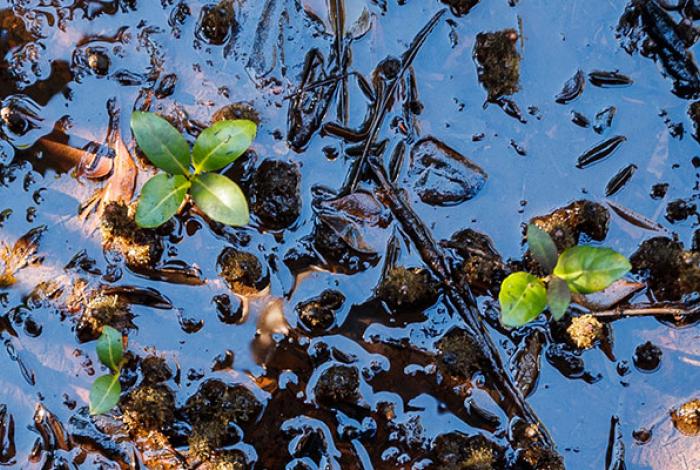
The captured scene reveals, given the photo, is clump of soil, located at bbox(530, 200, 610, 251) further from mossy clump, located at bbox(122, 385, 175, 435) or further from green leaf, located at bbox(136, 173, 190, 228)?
mossy clump, located at bbox(122, 385, 175, 435)

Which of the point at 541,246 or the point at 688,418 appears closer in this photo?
the point at 541,246

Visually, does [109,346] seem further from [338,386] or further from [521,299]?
[521,299]

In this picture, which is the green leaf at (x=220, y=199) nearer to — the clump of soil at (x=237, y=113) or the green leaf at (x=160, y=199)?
the green leaf at (x=160, y=199)

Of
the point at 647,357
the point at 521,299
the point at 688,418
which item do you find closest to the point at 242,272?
the point at 521,299

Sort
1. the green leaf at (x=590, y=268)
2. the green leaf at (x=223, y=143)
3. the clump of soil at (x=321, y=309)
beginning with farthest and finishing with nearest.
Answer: the clump of soil at (x=321, y=309) → the green leaf at (x=223, y=143) → the green leaf at (x=590, y=268)

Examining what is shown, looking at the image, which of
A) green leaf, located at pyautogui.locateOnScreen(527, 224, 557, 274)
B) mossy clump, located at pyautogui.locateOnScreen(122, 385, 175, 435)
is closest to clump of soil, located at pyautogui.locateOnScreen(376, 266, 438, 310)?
green leaf, located at pyautogui.locateOnScreen(527, 224, 557, 274)

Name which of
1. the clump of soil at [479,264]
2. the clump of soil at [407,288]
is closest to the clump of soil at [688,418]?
the clump of soil at [479,264]
